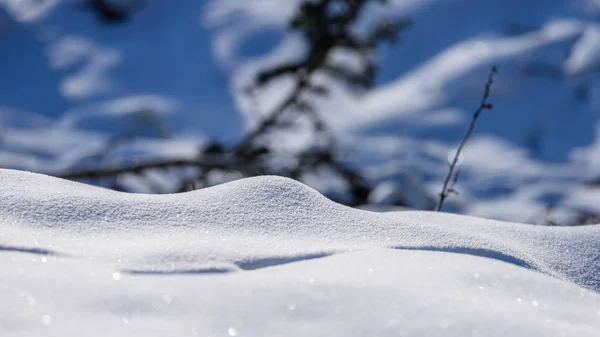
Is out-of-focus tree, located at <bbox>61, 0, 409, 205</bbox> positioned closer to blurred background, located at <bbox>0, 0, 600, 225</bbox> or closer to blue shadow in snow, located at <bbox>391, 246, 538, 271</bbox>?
blurred background, located at <bbox>0, 0, 600, 225</bbox>

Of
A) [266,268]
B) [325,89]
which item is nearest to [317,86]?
[325,89]

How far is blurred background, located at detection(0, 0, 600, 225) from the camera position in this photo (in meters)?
4.99

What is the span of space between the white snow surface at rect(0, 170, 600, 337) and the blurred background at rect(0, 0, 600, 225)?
8.97 ft

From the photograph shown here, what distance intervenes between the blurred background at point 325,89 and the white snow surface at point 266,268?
2.73m

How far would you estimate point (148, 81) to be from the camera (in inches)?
269

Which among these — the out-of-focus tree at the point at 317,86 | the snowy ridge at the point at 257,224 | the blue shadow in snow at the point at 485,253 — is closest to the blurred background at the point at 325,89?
the out-of-focus tree at the point at 317,86

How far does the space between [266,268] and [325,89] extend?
371 cm

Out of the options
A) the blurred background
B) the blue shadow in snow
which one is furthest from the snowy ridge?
the blurred background

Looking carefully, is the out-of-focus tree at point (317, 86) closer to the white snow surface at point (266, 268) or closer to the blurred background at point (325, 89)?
the blurred background at point (325, 89)

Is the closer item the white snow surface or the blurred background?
the white snow surface

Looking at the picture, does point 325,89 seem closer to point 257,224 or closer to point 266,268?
point 257,224

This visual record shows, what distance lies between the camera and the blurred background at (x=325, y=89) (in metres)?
4.99

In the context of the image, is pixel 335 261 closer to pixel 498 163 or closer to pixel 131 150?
pixel 131 150

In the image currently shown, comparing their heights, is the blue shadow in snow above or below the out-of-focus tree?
below
